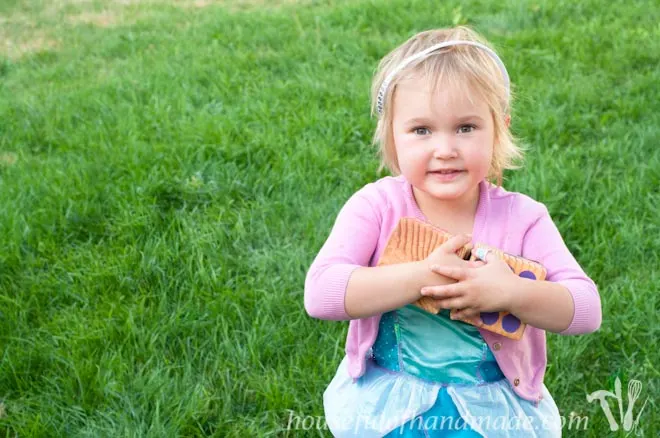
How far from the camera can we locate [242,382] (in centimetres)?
298

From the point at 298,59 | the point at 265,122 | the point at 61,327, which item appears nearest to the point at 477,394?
the point at 61,327

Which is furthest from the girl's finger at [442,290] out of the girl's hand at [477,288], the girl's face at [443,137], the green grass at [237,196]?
the green grass at [237,196]

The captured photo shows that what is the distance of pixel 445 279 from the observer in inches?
71.1

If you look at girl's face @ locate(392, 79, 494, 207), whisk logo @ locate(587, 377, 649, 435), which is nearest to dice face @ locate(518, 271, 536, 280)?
girl's face @ locate(392, 79, 494, 207)

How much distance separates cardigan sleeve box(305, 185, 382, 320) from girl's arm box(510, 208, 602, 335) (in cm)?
38

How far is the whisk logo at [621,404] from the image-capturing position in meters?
2.75

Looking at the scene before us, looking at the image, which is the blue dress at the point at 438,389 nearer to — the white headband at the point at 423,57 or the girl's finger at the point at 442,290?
the girl's finger at the point at 442,290

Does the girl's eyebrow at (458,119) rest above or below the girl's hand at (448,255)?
above

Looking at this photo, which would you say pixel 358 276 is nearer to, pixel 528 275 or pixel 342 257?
pixel 342 257

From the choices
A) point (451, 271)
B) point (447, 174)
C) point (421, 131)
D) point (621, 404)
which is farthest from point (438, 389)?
point (621, 404)

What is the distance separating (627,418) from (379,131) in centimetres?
142

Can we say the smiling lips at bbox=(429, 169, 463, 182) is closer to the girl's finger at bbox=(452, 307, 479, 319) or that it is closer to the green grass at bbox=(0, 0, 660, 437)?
the girl's finger at bbox=(452, 307, 479, 319)

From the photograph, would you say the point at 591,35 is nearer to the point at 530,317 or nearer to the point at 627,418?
the point at 627,418

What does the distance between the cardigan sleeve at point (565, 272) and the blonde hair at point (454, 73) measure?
27 cm
